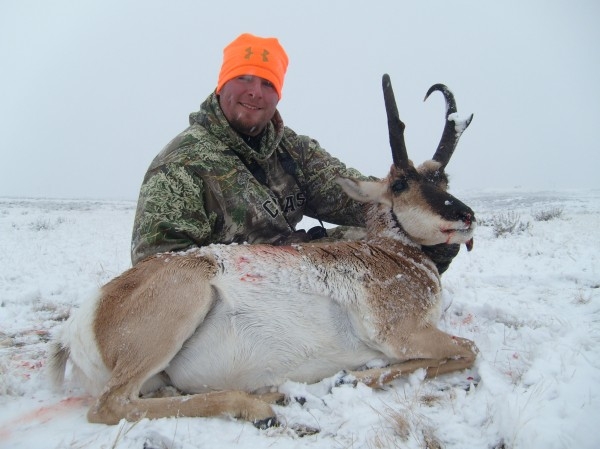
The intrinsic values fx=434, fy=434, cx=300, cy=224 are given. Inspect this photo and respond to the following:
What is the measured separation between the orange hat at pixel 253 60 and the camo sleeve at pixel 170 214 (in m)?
1.39

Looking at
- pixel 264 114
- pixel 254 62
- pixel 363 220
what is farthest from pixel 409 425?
pixel 254 62

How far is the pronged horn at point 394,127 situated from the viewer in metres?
4.04

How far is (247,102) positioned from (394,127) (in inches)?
65.1

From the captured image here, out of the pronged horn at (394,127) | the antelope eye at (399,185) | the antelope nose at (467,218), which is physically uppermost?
the pronged horn at (394,127)

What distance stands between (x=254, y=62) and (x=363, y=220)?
2.18m

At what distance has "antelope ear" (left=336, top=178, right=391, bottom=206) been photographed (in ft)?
14.2

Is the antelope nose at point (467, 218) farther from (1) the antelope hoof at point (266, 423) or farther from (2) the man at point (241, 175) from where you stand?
(1) the antelope hoof at point (266, 423)

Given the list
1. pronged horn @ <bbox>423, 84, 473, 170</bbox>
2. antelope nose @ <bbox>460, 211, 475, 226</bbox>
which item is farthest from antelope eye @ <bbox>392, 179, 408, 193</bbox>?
antelope nose @ <bbox>460, 211, 475, 226</bbox>

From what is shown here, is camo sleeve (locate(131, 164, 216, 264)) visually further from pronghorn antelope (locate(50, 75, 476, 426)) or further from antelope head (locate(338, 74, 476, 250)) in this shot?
antelope head (locate(338, 74, 476, 250))

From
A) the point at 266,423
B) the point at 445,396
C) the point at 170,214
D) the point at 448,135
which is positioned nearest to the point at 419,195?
the point at 448,135

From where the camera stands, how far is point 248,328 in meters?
3.13

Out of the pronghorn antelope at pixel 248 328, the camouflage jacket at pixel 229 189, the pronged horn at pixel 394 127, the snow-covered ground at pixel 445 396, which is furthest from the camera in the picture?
the pronged horn at pixel 394 127

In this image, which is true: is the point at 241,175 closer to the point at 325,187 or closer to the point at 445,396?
the point at 325,187

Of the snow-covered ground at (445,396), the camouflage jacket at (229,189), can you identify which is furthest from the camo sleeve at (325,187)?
the snow-covered ground at (445,396)
